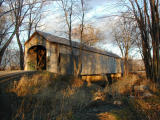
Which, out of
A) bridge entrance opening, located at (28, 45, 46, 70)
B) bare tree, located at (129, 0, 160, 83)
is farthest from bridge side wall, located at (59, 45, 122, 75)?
bare tree, located at (129, 0, 160, 83)

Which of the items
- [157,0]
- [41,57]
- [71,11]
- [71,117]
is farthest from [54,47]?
[71,117]

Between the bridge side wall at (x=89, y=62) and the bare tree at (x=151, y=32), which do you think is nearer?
the bare tree at (x=151, y=32)

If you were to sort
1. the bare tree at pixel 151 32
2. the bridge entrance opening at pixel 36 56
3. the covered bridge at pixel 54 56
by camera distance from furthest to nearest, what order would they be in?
the bridge entrance opening at pixel 36 56, the covered bridge at pixel 54 56, the bare tree at pixel 151 32

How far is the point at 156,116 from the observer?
234 centimetres

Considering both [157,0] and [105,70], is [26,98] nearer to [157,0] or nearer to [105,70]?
[157,0]

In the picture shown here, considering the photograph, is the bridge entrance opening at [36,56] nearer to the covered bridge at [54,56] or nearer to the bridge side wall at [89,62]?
the covered bridge at [54,56]

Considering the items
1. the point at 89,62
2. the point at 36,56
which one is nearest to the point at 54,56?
the point at 36,56

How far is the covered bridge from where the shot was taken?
10.8m

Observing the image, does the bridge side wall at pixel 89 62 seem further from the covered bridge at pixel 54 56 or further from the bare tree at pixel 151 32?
the bare tree at pixel 151 32

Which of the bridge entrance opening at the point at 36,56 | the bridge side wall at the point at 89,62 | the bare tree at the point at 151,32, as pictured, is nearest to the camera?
the bare tree at the point at 151,32

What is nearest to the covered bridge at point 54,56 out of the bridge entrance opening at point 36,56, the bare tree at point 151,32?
the bridge entrance opening at point 36,56

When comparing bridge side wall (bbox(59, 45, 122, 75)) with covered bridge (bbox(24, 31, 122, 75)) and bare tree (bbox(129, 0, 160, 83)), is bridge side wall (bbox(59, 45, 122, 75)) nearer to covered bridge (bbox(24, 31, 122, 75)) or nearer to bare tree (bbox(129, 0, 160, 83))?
covered bridge (bbox(24, 31, 122, 75))

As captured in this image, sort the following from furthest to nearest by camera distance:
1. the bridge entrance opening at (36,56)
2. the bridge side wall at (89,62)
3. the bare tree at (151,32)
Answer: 1. the bridge entrance opening at (36,56)
2. the bridge side wall at (89,62)
3. the bare tree at (151,32)

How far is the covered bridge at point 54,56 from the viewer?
10.8 m
